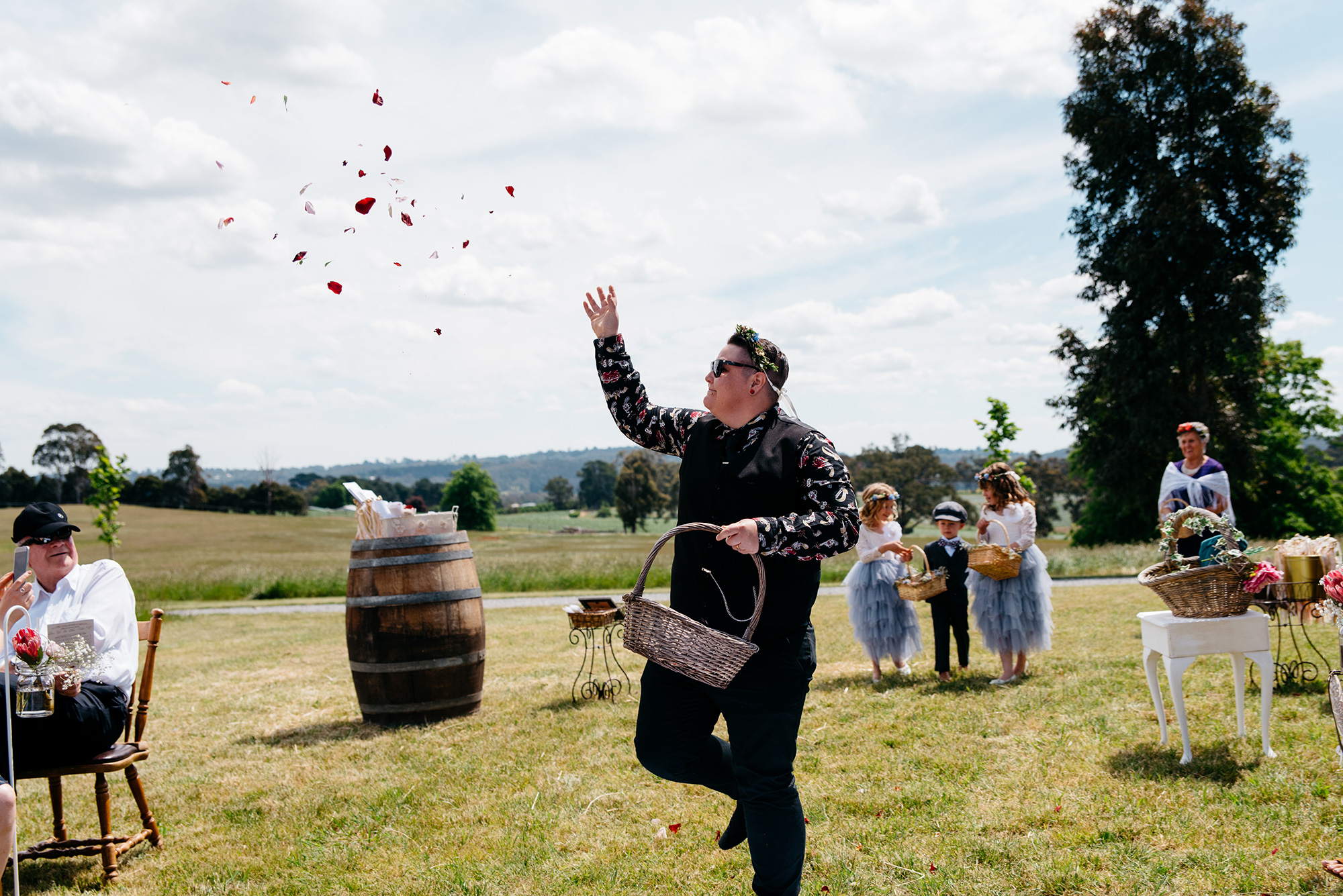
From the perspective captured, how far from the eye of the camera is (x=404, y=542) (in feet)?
23.4

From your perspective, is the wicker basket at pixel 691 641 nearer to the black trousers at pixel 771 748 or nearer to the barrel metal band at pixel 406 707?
the black trousers at pixel 771 748

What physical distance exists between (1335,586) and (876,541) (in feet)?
15.7

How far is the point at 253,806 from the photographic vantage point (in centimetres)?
545

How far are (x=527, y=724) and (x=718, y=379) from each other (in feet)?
15.2

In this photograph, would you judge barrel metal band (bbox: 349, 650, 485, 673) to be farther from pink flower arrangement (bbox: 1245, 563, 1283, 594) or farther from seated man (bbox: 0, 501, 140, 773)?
pink flower arrangement (bbox: 1245, 563, 1283, 594)

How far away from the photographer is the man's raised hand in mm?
3906

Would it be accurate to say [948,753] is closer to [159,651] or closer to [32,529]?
[32,529]

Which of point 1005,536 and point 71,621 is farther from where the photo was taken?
point 1005,536

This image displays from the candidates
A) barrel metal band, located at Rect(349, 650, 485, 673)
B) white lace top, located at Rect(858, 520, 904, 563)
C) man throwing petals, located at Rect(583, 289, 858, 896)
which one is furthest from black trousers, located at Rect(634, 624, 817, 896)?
white lace top, located at Rect(858, 520, 904, 563)

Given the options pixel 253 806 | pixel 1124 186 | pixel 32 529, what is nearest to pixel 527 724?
pixel 253 806

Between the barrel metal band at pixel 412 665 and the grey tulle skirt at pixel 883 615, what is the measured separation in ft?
11.6

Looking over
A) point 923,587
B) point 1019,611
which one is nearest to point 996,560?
point 1019,611

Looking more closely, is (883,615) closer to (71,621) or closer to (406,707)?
(406,707)

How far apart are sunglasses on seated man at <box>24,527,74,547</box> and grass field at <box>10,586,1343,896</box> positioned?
1.64 meters
